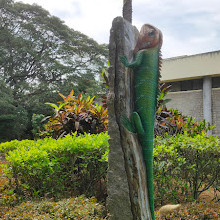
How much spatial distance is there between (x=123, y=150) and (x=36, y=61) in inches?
576

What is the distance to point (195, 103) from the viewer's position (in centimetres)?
1380

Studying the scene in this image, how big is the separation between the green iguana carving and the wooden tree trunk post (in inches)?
Answer: 2.5

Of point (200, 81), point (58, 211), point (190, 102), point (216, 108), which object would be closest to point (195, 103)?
point (190, 102)

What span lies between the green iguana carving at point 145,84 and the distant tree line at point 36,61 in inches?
477

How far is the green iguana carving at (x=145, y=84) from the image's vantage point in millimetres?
2127

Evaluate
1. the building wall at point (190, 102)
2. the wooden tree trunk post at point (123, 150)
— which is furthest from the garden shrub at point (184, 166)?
the building wall at point (190, 102)

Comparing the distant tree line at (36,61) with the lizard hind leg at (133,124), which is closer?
the lizard hind leg at (133,124)

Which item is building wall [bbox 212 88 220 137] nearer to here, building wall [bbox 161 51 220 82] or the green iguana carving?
building wall [bbox 161 51 220 82]

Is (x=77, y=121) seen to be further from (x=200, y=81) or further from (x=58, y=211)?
(x=200, y=81)

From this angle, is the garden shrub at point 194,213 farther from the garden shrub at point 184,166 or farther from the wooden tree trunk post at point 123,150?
the wooden tree trunk post at point 123,150

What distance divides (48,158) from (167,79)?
11522 millimetres

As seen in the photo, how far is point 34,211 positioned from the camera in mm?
2768

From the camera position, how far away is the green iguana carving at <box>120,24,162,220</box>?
213cm

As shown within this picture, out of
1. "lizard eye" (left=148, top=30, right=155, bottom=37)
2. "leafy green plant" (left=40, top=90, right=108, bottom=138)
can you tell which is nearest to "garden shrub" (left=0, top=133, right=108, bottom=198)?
"leafy green plant" (left=40, top=90, right=108, bottom=138)
